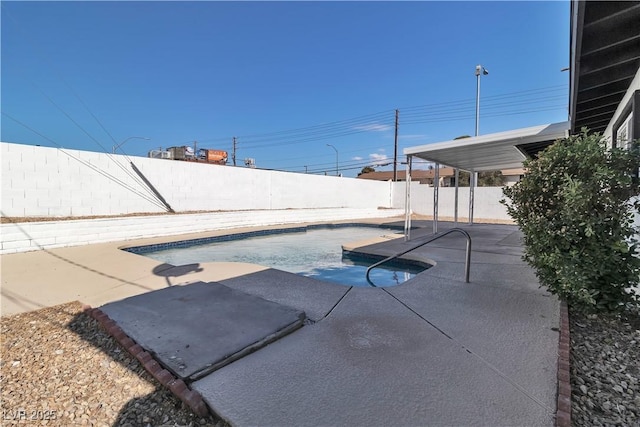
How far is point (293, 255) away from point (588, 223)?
6788mm

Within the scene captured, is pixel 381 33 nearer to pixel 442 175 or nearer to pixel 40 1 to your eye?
pixel 40 1

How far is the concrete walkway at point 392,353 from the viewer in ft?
5.98

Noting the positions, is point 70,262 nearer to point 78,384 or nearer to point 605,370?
point 78,384

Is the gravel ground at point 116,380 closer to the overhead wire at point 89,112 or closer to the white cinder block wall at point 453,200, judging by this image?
the overhead wire at point 89,112

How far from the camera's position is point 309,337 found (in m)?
2.76

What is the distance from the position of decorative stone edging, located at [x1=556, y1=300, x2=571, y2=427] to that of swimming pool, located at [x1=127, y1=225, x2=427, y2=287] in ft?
10.4

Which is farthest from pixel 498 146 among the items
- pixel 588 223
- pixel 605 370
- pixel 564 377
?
pixel 564 377

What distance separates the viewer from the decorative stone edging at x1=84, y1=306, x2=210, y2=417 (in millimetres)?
1911

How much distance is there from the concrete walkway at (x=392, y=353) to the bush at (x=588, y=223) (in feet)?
1.61

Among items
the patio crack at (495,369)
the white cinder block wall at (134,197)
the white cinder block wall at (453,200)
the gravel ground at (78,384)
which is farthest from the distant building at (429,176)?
the gravel ground at (78,384)

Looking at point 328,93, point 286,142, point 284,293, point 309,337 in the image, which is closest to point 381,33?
point 328,93

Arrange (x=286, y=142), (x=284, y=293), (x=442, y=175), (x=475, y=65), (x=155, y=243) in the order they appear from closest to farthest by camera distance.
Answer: (x=284, y=293)
(x=155, y=243)
(x=475, y=65)
(x=442, y=175)
(x=286, y=142)

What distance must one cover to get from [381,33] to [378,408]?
16.6 meters

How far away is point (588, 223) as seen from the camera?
2.88 meters
